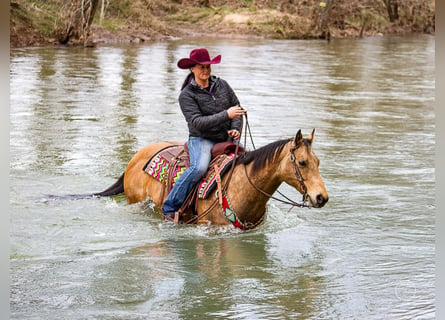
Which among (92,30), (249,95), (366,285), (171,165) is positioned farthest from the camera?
(92,30)

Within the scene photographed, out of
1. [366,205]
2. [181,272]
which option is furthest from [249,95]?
[181,272]

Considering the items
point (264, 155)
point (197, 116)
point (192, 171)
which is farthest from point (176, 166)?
point (264, 155)

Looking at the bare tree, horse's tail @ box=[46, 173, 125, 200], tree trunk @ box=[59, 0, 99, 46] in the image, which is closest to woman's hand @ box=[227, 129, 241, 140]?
horse's tail @ box=[46, 173, 125, 200]

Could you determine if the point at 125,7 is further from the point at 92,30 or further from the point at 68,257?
the point at 68,257

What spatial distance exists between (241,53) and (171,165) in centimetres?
2434

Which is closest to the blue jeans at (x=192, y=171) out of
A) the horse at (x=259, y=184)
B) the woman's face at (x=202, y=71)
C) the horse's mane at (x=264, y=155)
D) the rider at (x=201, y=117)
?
the rider at (x=201, y=117)

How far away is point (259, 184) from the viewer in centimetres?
697

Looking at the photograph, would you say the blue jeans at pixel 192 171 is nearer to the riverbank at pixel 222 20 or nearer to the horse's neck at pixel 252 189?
the horse's neck at pixel 252 189

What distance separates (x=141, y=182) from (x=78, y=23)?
24736 mm

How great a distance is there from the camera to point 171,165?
769cm

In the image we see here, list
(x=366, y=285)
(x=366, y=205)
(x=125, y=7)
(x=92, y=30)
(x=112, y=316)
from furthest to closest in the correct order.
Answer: (x=125, y=7) → (x=92, y=30) → (x=366, y=205) → (x=366, y=285) → (x=112, y=316)

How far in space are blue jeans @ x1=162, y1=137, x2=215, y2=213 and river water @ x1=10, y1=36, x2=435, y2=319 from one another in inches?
12.0

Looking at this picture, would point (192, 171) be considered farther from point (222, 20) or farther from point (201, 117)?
point (222, 20)

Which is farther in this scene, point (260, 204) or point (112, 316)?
point (260, 204)
